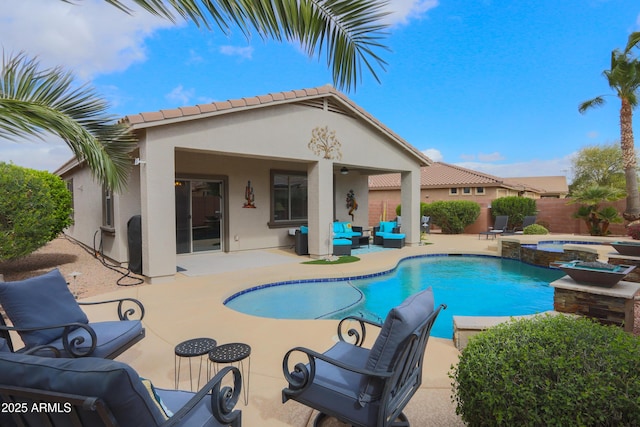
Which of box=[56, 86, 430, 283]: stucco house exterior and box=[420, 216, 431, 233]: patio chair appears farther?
box=[420, 216, 431, 233]: patio chair

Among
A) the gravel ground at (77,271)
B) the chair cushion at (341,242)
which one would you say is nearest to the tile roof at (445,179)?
the chair cushion at (341,242)

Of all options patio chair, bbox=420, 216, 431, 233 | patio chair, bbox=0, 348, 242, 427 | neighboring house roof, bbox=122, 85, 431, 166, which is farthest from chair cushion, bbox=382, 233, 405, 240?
patio chair, bbox=0, 348, 242, 427

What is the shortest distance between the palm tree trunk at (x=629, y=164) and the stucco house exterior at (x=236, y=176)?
10.7 metres

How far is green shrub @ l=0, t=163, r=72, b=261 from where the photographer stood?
7461 millimetres

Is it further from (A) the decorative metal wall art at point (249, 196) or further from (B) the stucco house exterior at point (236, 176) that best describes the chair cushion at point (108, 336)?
(A) the decorative metal wall art at point (249, 196)

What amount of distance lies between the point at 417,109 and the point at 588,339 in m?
19.6

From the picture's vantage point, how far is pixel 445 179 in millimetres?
27141

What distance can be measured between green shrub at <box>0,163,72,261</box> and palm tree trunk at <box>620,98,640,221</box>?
2310 cm

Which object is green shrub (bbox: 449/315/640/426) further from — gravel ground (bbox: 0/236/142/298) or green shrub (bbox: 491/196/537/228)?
green shrub (bbox: 491/196/537/228)

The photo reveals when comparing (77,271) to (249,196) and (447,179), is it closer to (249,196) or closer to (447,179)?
(249,196)

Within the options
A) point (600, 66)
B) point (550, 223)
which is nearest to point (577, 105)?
point (600, 66)

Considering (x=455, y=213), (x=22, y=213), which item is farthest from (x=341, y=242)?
(x=455, y=213)

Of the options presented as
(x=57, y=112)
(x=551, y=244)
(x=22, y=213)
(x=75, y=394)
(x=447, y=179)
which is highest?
(x=447, y=179)

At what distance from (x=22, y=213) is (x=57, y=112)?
4.47 m
